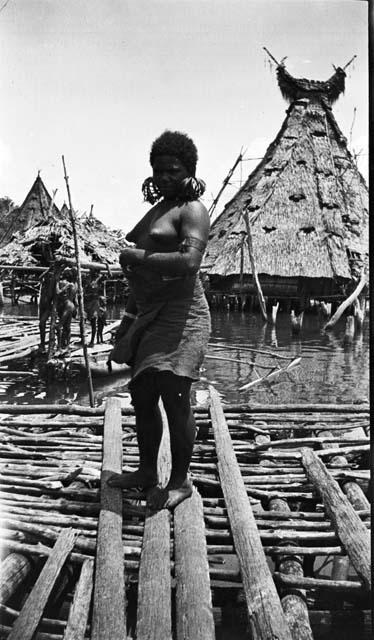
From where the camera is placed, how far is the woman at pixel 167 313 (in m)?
2.52

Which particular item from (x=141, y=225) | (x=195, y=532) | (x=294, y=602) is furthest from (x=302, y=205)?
(x=294, y=602)

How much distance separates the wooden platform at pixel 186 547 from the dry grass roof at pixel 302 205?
20.1 m

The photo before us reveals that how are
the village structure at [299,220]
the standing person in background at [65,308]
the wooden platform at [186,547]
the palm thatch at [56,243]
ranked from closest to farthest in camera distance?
the wooden platform at [186,547] → the standing person in background at [65,308] → the village structure at [299,220] → the palm thatch at [56,243]

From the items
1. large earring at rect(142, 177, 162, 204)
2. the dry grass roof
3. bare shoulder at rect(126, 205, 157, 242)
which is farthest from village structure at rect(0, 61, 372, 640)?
the dry grass roof

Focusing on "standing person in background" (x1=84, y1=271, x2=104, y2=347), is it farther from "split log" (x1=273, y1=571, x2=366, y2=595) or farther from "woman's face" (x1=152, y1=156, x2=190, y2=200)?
"split log" (x1=273, y1=571, x2=366, y2=595)

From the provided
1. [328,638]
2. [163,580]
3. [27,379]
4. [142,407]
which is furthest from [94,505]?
[27,379]

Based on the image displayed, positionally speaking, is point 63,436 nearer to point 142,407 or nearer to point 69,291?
point 142,407

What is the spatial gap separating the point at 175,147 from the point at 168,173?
116 mm

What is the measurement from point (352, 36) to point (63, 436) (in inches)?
114

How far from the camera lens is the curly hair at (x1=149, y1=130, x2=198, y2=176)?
2.54 meters

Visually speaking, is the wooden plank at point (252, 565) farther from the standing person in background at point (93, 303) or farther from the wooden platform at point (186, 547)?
the standing person in background at point (93, 303)

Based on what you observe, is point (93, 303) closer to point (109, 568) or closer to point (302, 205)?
point (109, 568)

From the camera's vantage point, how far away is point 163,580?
75.6 inches

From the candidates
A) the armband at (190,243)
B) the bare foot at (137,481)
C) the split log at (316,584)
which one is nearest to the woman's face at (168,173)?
the armband at (190,243)
